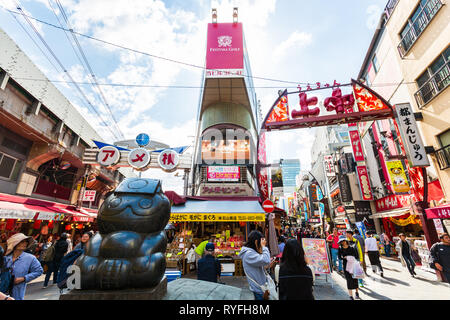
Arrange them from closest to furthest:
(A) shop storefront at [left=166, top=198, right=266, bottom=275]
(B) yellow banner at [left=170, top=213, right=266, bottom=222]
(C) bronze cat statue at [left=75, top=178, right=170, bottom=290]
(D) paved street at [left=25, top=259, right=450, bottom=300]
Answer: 1. (C) bronze cat statue at [left=75, top=178, right=170, bottom=290]
2. (D) paved street at [left=25, top=259, right=450, bottom=300]
3. (A) shop storefront at [left=166, top=198, right=266, bottom=275]
4. (B) yellow banner at [left=170, top=213, right=266, bottom=222]

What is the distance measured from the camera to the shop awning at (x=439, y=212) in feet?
22.8

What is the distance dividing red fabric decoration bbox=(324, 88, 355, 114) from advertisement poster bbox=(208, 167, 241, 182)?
25.5ft

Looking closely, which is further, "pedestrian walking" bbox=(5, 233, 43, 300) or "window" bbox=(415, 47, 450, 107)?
"window" bbox=(415, 47, 450, 107)

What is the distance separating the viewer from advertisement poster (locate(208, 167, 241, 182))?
14.9 m

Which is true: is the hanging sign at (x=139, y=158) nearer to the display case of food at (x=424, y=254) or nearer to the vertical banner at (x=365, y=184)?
the display case of food at (x=424, y=254)

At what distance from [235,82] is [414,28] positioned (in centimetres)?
1192

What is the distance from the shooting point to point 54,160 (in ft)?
45.6

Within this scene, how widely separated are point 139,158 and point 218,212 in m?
5.72

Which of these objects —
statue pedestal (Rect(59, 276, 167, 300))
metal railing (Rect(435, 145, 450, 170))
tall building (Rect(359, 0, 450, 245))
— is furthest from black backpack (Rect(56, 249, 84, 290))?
metal railing (Rect(435, 145, 450, 170))

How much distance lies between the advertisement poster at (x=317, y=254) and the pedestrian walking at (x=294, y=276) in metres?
5.11

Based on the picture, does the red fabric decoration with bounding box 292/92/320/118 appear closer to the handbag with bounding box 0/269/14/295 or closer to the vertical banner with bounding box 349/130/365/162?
the vertical banner with bounding box 349/130/365/162

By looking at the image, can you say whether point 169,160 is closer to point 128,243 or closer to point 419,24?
point 128,243

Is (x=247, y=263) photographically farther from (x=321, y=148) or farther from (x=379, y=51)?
(x=321, y=148)
